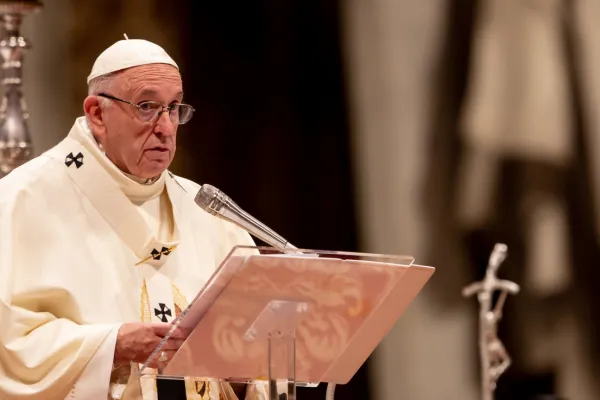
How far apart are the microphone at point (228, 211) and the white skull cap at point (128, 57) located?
813mm

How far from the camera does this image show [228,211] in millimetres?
3418

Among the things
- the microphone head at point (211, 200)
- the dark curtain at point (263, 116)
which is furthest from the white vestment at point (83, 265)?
the dark curtain at point (263, 116)

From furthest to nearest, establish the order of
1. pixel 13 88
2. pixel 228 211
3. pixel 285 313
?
pixel 13 88 → pixel 228 211 → pixel 285 313

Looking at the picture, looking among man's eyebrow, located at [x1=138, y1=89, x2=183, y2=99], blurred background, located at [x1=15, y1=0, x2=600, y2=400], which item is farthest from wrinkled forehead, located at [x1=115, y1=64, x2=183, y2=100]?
blurred background, located at [x1=15, y1=0, x2=600, y2=400]

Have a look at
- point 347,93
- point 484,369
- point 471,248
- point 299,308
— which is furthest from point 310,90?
point 299,308

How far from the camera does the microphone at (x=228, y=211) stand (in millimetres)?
3387

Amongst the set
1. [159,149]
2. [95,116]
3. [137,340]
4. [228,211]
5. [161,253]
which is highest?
[95,116]

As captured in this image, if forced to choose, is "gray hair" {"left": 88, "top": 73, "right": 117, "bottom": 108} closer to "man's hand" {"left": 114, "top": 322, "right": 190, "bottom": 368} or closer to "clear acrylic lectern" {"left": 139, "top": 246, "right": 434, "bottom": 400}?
"man's hand" {"left": 114, "top": 322, "right": 190, "bottom": 368}

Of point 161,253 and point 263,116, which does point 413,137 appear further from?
point 161,253

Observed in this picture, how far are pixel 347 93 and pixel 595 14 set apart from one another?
5.03 feet

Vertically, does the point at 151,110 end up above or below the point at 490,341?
above

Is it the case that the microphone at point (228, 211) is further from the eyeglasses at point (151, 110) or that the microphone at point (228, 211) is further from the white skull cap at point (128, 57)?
the white skull cap at point (128, 57)

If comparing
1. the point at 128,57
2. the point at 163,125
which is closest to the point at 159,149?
the point at 163,125

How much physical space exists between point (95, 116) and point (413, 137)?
3.69 m
